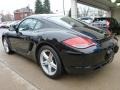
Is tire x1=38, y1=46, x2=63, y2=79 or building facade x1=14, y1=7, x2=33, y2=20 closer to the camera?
tire x1=38, y1=46, x2=63, y2=79

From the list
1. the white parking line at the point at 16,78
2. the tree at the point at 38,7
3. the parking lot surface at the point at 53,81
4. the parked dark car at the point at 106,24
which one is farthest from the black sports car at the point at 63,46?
the tree at the point at 38,7

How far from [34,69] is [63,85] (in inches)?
45.3

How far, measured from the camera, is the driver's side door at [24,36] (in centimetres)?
433

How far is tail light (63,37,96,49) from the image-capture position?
126 inches

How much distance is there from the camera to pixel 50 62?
12.4 feet

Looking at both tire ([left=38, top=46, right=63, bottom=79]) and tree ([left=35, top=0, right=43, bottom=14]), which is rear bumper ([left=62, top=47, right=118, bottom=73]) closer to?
tire ([left=38, top=46, right=63, bottom=79])

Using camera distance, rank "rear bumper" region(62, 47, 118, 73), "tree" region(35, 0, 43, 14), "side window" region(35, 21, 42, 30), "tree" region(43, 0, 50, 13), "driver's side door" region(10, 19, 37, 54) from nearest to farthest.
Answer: "rear bumper" region(62, 47, 118, 73)
"side window" region(35, 21, 42, 30)
"driver's side door" region(10, 19, 37, 54)
"tree" region(35, 0, 43, 14)
"tree" region(43, 0, 50, 13)

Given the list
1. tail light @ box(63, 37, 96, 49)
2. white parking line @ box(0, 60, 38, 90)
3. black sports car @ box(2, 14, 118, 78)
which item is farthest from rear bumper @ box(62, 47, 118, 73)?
white parking line @ box(0, 60, 38, 90)

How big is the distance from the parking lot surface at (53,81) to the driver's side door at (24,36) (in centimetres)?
52

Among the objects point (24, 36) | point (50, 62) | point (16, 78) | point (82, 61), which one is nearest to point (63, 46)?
point (82, 61)

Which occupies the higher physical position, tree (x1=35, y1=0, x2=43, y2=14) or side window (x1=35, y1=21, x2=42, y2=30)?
tree (x1=35, y1=0, x2=43, y2=14)

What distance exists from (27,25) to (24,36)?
0.37 metres

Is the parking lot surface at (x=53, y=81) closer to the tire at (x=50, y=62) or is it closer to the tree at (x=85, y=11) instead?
the tire at (x=50, y=62)

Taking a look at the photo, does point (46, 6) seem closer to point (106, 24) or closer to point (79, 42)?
point (106, 24)
